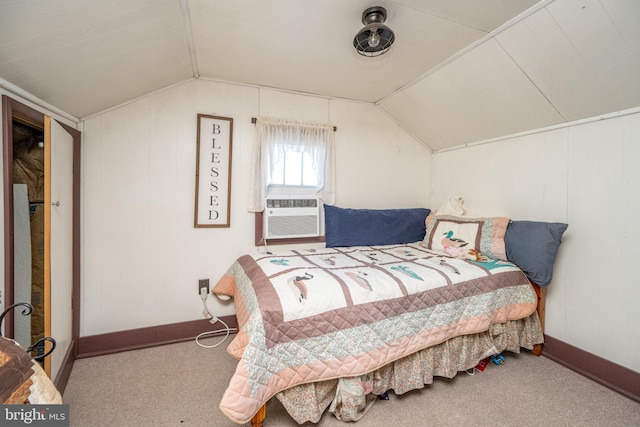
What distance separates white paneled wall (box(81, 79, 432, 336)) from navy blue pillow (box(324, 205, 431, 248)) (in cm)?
74

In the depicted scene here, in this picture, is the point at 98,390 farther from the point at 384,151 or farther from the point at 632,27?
the point at 632,27

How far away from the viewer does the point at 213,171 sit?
7.69 feet

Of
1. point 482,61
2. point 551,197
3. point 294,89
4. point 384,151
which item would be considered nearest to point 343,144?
point 384,151

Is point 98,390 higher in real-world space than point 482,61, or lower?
lower

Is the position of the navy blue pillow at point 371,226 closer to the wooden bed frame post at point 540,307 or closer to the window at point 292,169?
the window at point 292,169

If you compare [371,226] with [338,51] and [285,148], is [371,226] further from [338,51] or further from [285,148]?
[338,51]

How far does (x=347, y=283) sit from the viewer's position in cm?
157

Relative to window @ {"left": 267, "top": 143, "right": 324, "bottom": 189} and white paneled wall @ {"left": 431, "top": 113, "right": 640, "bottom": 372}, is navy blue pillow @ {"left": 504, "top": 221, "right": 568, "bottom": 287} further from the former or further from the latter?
window @ {"left": 267, "top": 143, "right": 324, "bottom": 189}

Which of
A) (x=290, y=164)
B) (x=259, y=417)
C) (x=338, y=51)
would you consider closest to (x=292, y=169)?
(x=290, y=164)

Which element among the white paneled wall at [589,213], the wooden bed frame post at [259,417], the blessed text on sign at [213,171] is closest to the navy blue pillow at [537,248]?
the white paneled wall at [589,213]

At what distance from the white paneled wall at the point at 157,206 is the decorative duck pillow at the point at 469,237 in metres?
1.56

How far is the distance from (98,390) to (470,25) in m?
3.09

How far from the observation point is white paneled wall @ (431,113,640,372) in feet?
5.66

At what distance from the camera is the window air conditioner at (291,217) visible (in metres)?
2.46
